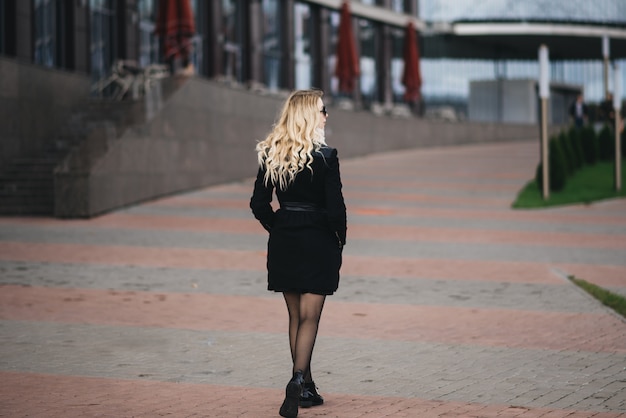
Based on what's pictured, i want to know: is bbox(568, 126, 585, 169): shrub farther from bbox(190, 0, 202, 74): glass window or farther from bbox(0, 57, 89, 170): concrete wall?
bbox(0, 57, 89, 170): concrete wall

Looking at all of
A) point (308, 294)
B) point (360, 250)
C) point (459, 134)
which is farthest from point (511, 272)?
point (459, 134)

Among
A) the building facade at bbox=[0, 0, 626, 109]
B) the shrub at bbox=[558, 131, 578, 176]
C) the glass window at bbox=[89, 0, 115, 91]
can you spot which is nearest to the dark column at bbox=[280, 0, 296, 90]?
the building facade at bbox=[0, 0, 626, 109]

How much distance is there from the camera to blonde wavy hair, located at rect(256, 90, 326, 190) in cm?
642

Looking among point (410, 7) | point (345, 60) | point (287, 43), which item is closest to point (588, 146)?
point (345, 60)

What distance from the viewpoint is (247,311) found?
10523 millimetres

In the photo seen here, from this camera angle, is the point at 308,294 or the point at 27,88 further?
the point at 27,88

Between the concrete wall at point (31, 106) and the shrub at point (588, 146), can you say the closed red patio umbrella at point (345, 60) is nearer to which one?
the shrub at point (588, 146)

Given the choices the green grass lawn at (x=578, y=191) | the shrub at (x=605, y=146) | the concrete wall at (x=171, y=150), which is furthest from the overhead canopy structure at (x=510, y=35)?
the concrete wall at (x=171, y=150)

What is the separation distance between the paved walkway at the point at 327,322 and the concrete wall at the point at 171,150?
103 cm

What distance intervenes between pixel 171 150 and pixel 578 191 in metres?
9.80

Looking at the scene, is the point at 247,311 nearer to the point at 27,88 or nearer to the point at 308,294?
the point at 308,294

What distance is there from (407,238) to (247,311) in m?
7.15

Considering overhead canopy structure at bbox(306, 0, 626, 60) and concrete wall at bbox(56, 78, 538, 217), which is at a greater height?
overhead canopy structure at bbox(306, 0, 626, 60)

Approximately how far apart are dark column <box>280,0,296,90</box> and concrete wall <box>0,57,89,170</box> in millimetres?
16197
